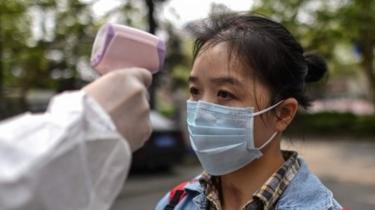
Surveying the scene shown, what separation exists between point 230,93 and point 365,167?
9.26m

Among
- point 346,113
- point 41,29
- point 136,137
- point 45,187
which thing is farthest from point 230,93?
point 346,113

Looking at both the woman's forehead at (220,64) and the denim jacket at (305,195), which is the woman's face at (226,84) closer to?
the woman's forehead at (220,64)

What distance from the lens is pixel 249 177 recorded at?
1.63 m

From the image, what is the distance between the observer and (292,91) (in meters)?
1.64

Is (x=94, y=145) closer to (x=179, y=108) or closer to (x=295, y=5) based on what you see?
(x=179, y=108)

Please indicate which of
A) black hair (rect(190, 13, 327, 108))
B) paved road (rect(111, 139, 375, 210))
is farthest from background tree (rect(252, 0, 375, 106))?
black hair (rect(190, 13, 327, 108))

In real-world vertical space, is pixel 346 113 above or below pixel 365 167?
below

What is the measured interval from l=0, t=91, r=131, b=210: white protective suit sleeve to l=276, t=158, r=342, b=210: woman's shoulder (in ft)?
2.31

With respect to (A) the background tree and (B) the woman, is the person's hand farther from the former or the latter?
(A) the background tree

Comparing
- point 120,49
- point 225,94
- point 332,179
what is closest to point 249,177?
point 225,94

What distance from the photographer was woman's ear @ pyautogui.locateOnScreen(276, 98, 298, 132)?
64.2 inches

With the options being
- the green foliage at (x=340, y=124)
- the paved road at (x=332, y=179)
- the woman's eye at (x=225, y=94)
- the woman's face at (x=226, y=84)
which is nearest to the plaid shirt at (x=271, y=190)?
the woman's face at (x=226, y=84)

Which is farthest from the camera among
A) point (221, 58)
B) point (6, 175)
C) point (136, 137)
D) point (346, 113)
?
point (346, 113)

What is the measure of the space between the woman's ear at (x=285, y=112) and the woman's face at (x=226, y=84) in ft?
0.10
